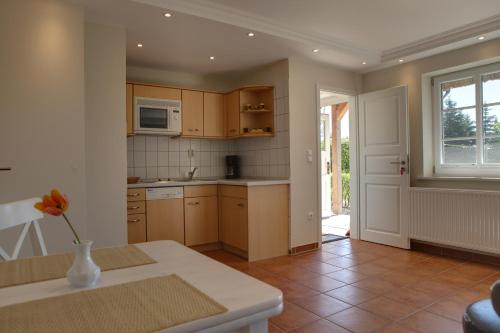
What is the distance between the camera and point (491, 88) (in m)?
3.68

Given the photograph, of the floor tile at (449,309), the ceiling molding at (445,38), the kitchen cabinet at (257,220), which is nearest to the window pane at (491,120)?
the ceiling molding at (445,38)

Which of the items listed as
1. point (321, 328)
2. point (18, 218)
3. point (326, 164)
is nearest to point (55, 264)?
point (18, 218)

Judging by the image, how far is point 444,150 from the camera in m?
4.09

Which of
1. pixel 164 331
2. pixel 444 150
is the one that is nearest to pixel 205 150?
pixel 444 150

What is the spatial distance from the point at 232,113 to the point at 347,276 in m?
2.52

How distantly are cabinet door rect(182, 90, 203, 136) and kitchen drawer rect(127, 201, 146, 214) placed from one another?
1.09 m

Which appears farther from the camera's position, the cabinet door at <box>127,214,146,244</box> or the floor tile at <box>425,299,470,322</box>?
the cabinet door at <box>127,214,146,244</box>

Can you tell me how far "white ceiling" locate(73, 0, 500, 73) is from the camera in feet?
9.46

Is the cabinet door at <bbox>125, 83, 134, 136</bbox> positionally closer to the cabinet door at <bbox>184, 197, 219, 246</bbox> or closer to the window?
the cabinet door at <bbox>184, 197, 219, 246</bbox>

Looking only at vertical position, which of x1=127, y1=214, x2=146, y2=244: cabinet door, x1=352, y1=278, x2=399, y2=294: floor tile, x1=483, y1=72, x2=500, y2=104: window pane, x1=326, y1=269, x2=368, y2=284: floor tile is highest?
x1=483, y1=72, x2=500, y2=104: window pane

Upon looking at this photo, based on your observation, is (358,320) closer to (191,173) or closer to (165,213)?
(165,213)

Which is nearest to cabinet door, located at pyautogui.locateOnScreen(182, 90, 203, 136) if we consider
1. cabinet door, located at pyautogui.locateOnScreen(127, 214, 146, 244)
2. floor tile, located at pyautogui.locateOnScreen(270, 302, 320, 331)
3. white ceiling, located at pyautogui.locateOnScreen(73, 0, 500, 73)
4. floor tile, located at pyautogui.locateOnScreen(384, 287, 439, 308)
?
white ceiling, located at pyautogui.locateOnScreen(73, 0, 500, 73)

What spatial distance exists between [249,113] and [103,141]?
81.5 inches

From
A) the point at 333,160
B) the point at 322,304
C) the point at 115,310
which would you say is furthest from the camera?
the point at 333,160
